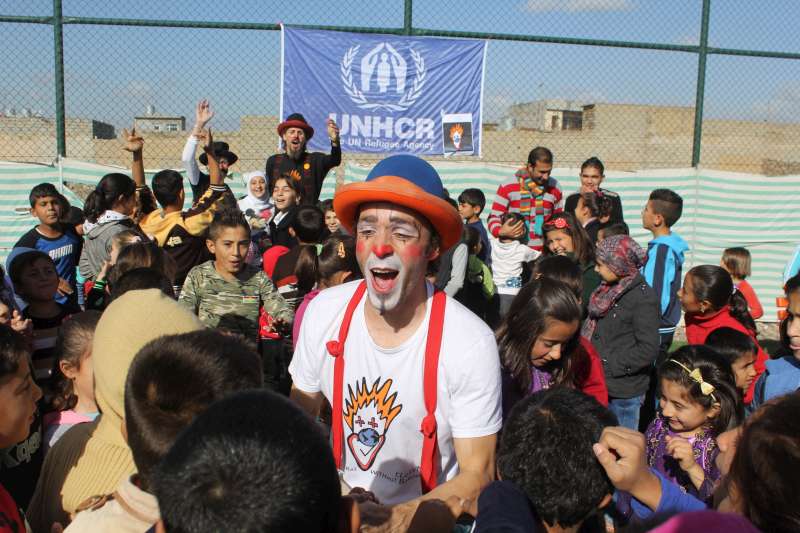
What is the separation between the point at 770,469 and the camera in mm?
1419

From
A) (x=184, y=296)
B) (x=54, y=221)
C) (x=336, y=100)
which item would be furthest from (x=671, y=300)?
(x=54, y=221)

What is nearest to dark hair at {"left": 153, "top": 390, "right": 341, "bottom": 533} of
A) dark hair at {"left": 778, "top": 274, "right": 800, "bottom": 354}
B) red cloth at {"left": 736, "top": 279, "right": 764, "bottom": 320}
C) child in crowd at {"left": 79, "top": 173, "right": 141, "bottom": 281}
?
dark hair at {"left": 778, "top": 274, "right": 800, "bottom": 354}

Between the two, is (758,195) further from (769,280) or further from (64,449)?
(64,449)

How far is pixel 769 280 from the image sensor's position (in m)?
9.48

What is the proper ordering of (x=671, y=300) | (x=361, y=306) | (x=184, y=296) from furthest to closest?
(x=671, y=300) < (x=184, y=296) < (x=361, y=306)

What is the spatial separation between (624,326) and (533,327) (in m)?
1.65

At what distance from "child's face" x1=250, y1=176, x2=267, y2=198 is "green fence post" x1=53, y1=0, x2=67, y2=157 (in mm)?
2238

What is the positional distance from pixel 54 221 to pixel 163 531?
4.99 meters

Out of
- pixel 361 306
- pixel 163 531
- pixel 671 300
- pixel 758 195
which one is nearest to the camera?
pixel 163 531

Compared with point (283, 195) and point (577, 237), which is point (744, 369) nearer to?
point (577, 237)

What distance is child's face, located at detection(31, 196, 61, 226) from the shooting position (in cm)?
540

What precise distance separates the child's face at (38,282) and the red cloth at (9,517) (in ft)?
8.47

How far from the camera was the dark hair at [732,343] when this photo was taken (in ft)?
13.9

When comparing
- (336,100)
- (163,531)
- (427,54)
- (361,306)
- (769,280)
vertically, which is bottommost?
(769,280)
